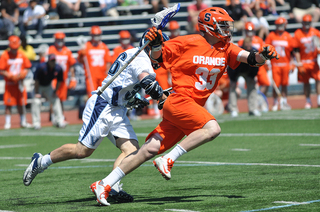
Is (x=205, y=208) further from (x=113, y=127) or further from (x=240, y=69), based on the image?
(x=240, y=69)

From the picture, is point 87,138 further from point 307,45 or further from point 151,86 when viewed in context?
point 307,45

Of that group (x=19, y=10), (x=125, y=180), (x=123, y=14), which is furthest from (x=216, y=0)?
(x=125, y=180)

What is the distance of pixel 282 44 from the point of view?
57.1ft

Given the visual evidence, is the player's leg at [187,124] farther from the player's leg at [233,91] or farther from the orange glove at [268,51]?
the player's leg at [233,91]

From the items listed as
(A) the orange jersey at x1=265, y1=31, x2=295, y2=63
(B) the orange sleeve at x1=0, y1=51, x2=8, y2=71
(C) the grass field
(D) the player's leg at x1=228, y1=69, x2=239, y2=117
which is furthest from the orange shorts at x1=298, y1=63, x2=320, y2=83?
(B) the orange sleeve at x1=0, y1=51, x2=8, y2=71

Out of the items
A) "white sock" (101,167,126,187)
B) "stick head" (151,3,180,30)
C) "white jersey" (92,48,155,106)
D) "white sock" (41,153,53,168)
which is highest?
"stick head" (151,3,180,30)

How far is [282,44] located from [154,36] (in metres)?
12.5

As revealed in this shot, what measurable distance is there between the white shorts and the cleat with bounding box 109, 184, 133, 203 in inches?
22.0

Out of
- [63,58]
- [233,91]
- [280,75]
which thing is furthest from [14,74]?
[280,75]

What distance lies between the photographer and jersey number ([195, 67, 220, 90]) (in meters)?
6.01

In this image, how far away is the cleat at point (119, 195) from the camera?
6.00m

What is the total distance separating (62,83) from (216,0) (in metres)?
11.2

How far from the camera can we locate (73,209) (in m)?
5.60

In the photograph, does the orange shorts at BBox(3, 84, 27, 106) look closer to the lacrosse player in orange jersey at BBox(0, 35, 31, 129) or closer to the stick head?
the lacrosse player in orange jersey at BBox(0, 35, 31, 129)
